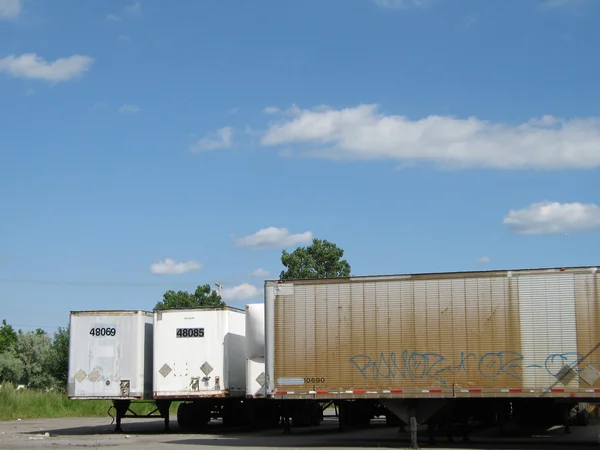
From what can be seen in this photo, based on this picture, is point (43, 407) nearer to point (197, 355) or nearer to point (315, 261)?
point (197, 355)

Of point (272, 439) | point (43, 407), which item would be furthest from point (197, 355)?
point (43, 407)

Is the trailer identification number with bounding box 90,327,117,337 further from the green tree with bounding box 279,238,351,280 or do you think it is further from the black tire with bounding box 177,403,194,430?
the green tree with bounding box 279,238,351,280

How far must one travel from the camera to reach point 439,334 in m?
20.1

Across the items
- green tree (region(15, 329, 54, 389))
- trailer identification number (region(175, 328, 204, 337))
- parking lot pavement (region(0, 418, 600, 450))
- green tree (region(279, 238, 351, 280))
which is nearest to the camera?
parking lot pavement (region(0, 418, 600, 450))

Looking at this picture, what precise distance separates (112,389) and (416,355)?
10.8 m

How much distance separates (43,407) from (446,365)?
27400 mm

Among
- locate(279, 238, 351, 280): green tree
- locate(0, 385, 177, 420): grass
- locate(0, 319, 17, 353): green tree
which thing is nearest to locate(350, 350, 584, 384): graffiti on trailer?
locate(0, 385, 177, 420): grass

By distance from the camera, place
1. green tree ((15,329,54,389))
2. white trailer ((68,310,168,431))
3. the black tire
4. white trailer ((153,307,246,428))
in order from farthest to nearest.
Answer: green tree ((15,329,54,389))
the black tire
white trailer ((68,310,168,431))
white trailer ((153,307,246,428))

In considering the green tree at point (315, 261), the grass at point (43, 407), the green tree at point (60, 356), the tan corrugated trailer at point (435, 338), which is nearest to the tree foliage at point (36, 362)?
the green tree at point (60, 356)

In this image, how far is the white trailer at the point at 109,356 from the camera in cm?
2620

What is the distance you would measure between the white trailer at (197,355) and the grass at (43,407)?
1601 centimetres

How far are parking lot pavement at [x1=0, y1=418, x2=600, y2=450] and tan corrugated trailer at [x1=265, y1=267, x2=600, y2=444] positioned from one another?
59.4 inches

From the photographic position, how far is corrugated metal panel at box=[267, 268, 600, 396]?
1928 cm

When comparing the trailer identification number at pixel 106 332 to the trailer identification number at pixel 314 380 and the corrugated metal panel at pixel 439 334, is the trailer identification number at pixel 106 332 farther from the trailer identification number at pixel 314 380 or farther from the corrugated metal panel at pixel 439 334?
the trailer identification number at pixel 314 380
